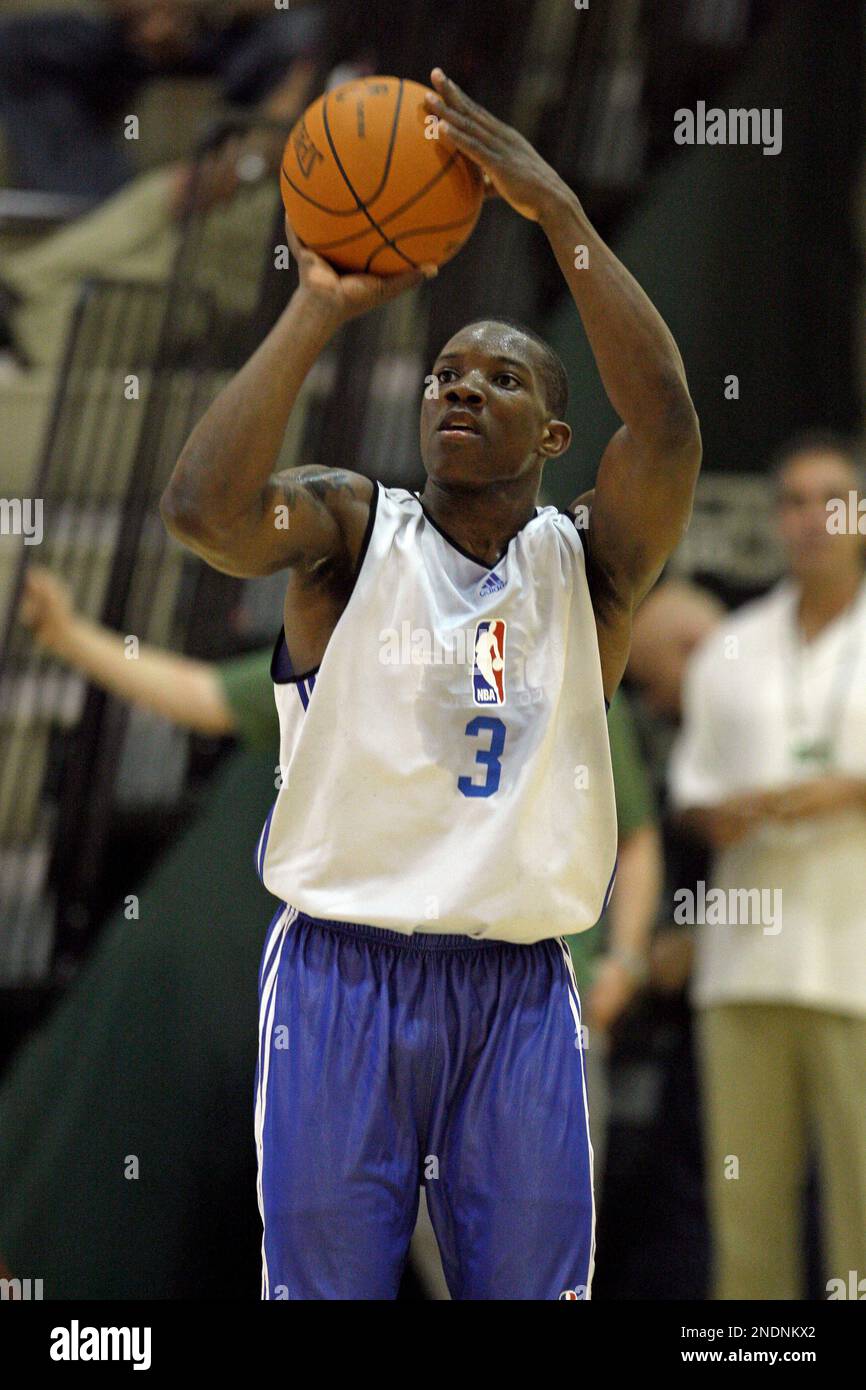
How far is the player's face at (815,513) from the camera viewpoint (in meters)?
4.69

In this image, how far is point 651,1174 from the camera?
5.45 metres

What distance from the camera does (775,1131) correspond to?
4.48 meters

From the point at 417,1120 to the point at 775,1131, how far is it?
2.09m

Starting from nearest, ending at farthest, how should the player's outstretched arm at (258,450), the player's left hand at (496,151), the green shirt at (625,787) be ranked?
the player's outstretched arm at (258,450), the player's left hand at (496,151), the green shirt at (625,787)

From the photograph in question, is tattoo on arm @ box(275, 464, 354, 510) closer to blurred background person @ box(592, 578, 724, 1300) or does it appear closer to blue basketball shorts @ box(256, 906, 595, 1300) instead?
blue basketball shorts @ box(256, 906, 595, 1300)

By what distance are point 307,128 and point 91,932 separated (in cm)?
275

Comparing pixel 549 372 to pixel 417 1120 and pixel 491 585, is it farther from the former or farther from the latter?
pixel 417 1120

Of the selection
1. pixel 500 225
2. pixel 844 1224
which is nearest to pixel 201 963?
pixel 844 1224

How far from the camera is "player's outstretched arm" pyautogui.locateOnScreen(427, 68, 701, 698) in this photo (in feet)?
8.39

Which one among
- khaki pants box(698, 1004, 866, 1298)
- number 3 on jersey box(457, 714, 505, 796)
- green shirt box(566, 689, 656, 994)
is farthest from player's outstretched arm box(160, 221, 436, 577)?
khaki pants box(698, 1004, 866, 1298)

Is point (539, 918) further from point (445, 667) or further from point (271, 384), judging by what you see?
point (271, 384)

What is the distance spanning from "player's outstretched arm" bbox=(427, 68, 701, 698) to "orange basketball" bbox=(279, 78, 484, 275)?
5 centimetres

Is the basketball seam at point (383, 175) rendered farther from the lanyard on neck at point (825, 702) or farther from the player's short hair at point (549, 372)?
the lanyard on neck at point (825, 702)

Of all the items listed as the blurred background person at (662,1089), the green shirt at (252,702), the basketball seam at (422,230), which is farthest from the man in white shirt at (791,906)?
the basketball seam at (422,230)
